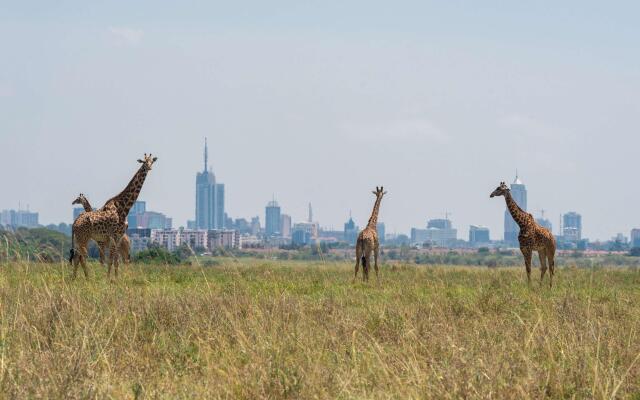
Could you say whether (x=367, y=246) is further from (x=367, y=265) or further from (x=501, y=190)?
(x=501, y=190)

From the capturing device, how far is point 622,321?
1189 centimetres

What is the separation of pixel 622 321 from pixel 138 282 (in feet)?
29.3

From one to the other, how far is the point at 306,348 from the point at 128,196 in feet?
36.8

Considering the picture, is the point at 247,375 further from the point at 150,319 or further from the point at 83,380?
the point at 150,319

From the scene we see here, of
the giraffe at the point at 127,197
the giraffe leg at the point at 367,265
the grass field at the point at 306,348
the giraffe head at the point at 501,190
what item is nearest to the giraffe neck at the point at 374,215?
the giraffe leg at the point at 367,265

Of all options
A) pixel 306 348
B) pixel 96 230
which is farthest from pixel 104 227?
pixel 306 348

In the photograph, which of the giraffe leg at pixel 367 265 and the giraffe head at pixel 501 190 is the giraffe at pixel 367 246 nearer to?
the giraffe leg at pixel 367 265

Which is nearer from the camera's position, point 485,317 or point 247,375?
point 247,375

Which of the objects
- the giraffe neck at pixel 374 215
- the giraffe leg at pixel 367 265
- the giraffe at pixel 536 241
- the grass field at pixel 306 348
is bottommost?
the grass field at pixel 306 348

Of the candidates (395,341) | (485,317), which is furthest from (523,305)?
(395,341)

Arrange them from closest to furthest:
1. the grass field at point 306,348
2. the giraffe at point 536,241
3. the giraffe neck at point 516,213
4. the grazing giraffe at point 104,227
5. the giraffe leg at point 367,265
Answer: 1. the grass field at point 306,348
2. the grazing giraffe at point 104,227
3. the giraffe leg at point 367,265
4. the giraffe at point 536,241
5. the giraffe neck at point 516,213

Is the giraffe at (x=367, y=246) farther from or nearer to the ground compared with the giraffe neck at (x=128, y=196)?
nearer to the ground

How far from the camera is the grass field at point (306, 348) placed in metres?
7.32

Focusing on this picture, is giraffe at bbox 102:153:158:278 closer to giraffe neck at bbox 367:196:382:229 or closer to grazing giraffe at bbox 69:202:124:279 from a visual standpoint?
grazing giraffe at bbox 69:202:124:279
